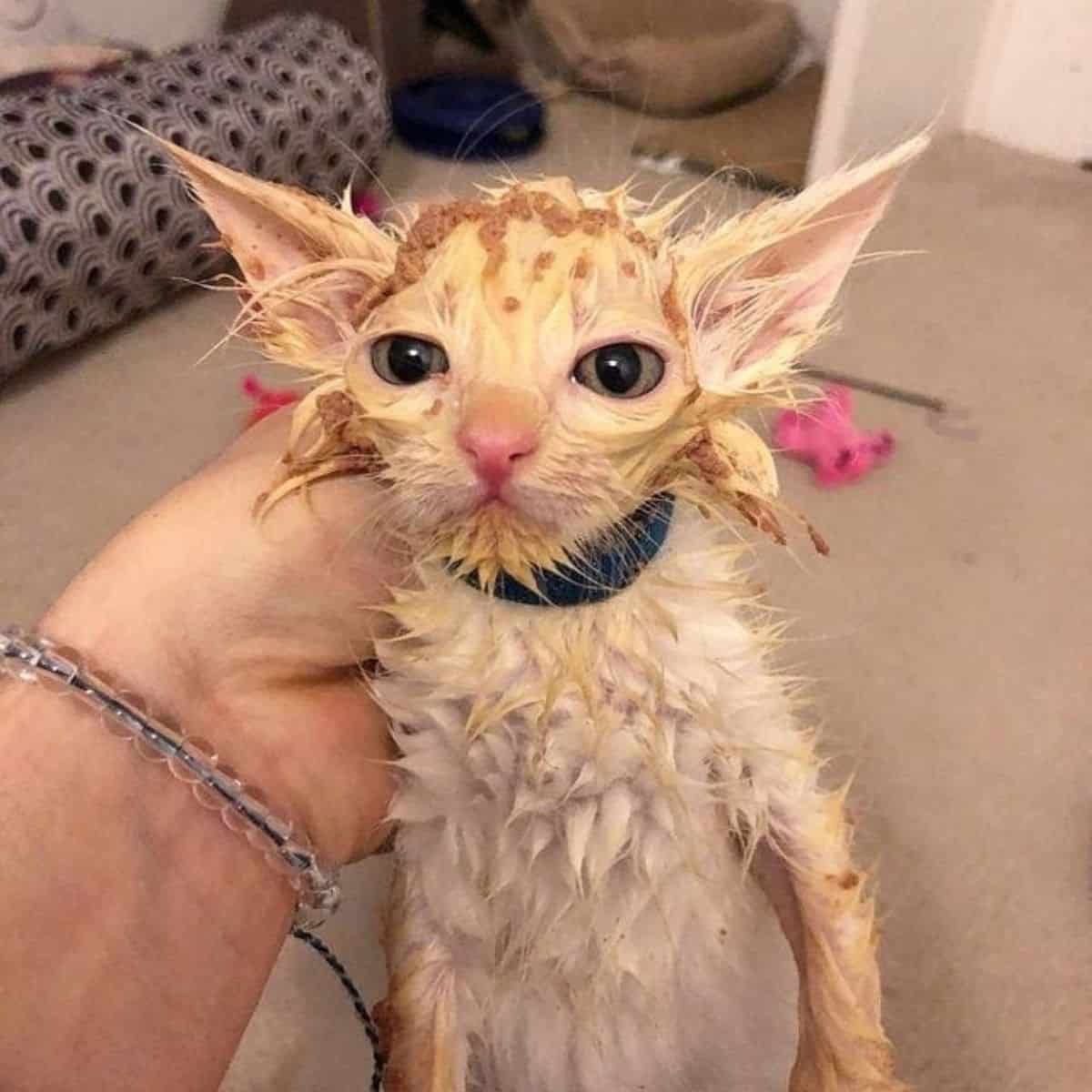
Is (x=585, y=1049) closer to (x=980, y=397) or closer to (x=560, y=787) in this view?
(x=560, y=787)

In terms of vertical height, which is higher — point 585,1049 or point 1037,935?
point 585,1049

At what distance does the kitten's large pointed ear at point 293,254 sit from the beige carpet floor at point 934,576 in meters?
0.41

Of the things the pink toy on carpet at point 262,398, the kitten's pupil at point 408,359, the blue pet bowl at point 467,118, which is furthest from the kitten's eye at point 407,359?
the blue pet bowl at point 467,118

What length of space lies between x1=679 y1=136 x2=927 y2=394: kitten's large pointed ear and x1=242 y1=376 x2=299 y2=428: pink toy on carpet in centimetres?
57

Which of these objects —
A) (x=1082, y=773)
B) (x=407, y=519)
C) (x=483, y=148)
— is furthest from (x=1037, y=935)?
(x=483, y=148)

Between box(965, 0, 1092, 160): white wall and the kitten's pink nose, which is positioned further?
box(965, 0, 1092, 160): white wall

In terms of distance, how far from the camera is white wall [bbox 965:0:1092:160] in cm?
172

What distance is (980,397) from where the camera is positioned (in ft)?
4.27

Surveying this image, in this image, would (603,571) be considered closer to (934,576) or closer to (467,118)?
(934,576)

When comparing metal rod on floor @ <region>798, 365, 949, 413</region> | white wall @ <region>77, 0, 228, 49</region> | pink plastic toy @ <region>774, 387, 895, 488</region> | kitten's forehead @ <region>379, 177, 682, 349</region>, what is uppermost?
kitten's forehead @ <region>379, 177, 682, 349</region>

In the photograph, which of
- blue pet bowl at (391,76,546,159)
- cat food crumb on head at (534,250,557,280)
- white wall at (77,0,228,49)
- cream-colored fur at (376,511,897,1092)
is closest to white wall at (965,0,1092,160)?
blue pet bowl at (391,76,546,159)

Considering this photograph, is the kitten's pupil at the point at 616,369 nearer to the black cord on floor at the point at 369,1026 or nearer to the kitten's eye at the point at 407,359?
the kitten's eye at the point at 407,359

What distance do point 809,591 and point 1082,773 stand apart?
10.0 inches

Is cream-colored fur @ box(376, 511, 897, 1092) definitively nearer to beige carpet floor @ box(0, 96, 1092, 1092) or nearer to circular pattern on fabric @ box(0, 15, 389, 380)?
beige carpet floor @ box(0, 96, 1092, 1092)
